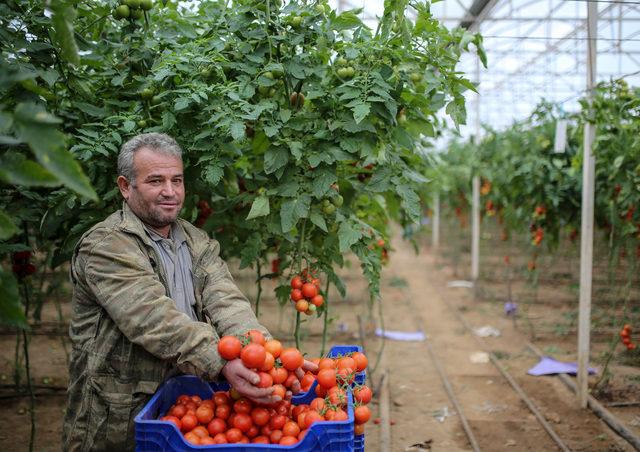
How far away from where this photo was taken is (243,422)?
70.6 inches

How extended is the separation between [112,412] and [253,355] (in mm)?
578

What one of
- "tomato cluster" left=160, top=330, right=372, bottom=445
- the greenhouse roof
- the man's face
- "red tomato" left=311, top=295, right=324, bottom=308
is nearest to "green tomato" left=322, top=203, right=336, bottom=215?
"red tomato" left=311, top=295, right=324, bottom=308

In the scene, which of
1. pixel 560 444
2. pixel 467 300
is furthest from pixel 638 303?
pixel 560 444

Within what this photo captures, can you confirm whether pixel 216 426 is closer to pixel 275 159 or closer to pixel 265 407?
pixel 265 407

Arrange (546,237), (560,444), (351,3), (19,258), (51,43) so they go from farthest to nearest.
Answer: (351,3) → (546,237) → (560,444) → (19,258) → (51,43)

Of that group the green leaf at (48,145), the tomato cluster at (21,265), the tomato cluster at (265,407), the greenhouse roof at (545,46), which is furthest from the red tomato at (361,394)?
the greenhouse roof at (545,46)

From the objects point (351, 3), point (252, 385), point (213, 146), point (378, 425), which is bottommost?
point (378, 425)

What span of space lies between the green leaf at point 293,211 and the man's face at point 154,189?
0.54 meters

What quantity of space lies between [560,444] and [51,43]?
11.2 ft

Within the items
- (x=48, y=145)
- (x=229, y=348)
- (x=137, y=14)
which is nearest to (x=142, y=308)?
(x=229, y=348)

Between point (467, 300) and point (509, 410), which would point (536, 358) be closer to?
point (509, 410)

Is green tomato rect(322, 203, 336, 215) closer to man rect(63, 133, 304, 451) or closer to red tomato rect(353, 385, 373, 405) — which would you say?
man rect(63, 133, 304, 451)

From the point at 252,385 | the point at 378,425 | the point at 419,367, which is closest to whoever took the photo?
the point at 252,385

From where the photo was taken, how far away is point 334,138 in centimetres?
259
